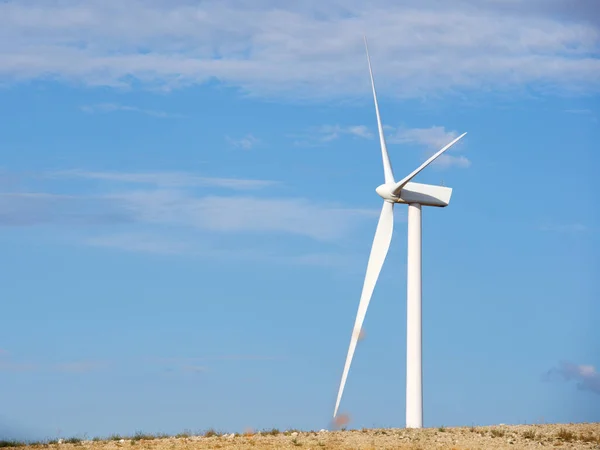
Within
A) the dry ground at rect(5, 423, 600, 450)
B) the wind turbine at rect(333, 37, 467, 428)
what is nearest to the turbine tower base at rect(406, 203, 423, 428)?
the wind turbine at rect(333, 37, 467, 428)

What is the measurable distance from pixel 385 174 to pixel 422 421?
14.6 meters

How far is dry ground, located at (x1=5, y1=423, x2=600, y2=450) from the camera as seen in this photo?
6469 cm

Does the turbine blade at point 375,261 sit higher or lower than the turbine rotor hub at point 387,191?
lower

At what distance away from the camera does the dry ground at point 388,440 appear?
64688 mm

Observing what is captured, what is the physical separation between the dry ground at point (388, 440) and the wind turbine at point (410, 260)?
4763mm

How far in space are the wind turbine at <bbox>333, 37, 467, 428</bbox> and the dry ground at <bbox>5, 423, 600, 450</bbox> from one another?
188 inches

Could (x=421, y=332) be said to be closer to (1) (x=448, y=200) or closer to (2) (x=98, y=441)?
(1) (x=448, y=200)

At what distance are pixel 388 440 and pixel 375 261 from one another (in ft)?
45.9

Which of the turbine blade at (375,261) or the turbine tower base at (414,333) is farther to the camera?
the turbine blade at (375,261)

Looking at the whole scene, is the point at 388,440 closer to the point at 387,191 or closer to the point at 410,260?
the point at 410,260

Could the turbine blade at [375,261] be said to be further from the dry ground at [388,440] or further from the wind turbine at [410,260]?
the dry ground at [388,440]

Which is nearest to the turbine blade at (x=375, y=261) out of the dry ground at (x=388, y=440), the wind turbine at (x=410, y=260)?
the wind turbine at (x=410, y=260)

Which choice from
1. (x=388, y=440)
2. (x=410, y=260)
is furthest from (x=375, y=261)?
(x=388, y=440)

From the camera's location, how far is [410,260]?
248ft
